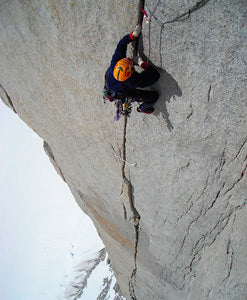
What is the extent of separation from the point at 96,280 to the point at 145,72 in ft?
36.6

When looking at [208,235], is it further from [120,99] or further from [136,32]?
[136,32]

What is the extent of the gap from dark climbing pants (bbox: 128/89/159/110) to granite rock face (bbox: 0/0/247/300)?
87 mm

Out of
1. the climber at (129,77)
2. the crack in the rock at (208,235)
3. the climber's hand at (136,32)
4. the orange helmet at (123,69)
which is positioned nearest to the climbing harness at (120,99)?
the climber at (129,77)

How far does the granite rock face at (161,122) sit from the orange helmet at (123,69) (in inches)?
11.5

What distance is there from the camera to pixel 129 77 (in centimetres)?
218

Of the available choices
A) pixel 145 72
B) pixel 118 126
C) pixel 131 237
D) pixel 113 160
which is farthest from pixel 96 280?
pixel 145 72

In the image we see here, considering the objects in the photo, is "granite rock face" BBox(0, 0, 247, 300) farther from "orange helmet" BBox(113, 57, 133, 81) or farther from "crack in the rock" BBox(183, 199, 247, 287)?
"orange helmet" BBox(113, 57, 133, 81)

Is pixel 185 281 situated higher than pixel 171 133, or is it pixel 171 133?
pixel 171 133

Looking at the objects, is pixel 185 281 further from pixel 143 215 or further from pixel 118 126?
pixel 118 126

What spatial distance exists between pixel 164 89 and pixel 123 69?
0.55 m

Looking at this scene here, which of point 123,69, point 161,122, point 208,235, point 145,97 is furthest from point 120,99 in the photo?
point 208,235

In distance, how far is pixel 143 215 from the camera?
4.04 meters

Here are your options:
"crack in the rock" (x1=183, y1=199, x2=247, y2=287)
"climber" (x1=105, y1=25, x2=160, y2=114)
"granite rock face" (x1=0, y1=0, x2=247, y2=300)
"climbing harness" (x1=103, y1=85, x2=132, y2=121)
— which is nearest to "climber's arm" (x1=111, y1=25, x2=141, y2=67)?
"climber" (x1=105, y1=25, x2=160, y2=114)

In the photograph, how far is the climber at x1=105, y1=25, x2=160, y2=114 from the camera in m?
2.08
